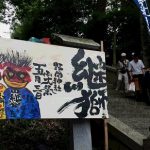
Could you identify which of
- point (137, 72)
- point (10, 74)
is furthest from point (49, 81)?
point (137, 72)

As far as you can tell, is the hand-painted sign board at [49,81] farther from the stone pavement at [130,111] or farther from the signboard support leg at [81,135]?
the stone pavement at [130,111]

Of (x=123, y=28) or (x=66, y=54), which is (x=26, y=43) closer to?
(x=66, y=54)

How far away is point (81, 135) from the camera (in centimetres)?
829

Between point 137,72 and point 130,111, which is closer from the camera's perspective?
point 130,111

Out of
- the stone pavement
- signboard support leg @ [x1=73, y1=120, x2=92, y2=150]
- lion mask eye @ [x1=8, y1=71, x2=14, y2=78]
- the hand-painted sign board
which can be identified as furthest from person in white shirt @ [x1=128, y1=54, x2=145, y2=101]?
lion mask eye @ [x1=8, y1=71, x2=14, y2=78]

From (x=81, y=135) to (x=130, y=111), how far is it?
4.11 meters

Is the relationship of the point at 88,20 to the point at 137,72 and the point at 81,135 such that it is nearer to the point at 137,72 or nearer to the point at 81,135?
the point at 137,72

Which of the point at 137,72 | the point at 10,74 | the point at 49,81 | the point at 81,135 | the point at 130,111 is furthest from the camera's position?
the point at 137,72

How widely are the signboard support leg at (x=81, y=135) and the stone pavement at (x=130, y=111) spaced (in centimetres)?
179

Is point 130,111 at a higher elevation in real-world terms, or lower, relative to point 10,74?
lower

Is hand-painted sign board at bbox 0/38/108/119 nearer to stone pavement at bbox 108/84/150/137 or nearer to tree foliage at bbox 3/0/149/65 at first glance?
stone pavement at bbox 108/84/150/137

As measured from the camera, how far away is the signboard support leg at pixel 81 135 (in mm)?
8227

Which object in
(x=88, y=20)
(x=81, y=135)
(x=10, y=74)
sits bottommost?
(x=81, y=135)

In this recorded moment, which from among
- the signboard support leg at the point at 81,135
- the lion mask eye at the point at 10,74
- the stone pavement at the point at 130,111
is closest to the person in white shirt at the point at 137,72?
the stone pavement at the point at 130,111
